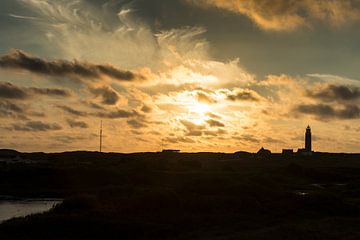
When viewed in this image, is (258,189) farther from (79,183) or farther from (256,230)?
(79,183)

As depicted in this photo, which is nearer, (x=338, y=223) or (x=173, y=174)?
(x=338, y=223)

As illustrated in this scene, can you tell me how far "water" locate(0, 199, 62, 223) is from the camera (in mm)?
62672

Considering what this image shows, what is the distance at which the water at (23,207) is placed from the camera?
6267cm

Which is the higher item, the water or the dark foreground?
the dark foreground

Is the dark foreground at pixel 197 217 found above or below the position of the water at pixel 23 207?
above

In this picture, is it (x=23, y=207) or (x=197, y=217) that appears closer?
(x=197, y=217)

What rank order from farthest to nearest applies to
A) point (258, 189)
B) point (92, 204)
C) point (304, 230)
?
point (258, 189) < point (92, 204) < point (304, 230)

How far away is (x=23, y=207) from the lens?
71.5 meters

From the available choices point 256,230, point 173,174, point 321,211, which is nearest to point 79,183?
point 173,174

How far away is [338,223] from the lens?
45.8 meters

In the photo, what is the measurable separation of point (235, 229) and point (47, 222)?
16204 mm

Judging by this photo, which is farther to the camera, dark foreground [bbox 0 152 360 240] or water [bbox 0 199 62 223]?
water [bbox 0 199 62 223]

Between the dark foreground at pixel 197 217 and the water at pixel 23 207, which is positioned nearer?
the dark foreground at pixel 197 217

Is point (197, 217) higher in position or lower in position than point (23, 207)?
Result: higher
